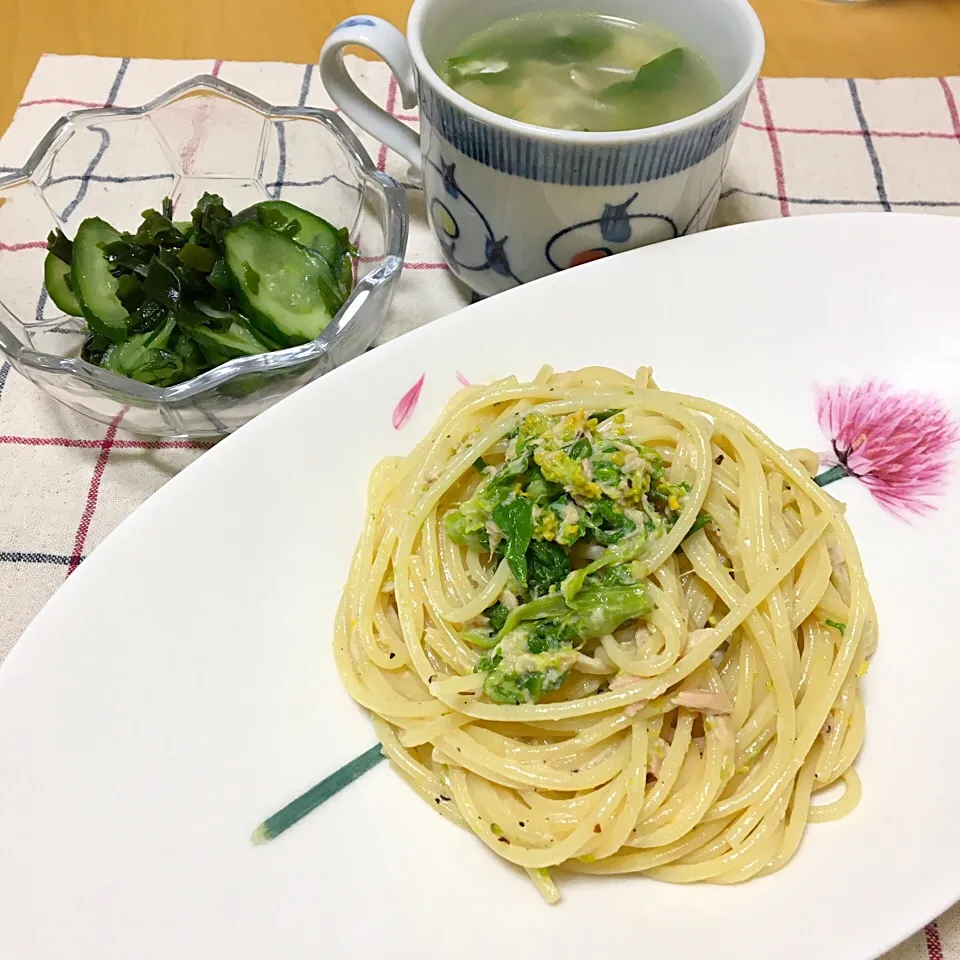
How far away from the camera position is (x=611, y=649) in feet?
4.42

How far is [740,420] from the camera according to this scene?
163 cm

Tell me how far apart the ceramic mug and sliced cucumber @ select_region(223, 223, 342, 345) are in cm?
34

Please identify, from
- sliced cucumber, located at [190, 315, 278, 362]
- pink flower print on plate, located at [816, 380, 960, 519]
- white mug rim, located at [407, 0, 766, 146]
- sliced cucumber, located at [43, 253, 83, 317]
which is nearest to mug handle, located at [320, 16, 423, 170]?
white mug rim, located at [407, 0, 766, 146]

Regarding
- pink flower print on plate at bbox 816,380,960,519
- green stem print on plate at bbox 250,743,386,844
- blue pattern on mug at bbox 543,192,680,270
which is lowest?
green stem print on plate at bbox 250,743,386,844

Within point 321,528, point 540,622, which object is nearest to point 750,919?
point 540,622

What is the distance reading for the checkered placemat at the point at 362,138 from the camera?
6.10 feet

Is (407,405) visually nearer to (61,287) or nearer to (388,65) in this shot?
(388,65)

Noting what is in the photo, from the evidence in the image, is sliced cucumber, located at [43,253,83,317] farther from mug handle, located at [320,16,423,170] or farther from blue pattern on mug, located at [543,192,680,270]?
blue pattern on mug, located at [543,192,680,270]

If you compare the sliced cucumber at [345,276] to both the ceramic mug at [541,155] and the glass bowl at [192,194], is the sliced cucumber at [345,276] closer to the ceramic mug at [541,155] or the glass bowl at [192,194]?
the glass bowl at [192,194]

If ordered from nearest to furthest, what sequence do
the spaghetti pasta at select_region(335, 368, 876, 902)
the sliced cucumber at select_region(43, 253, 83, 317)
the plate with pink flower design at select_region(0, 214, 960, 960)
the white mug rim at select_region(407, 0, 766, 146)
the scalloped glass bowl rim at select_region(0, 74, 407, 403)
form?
the plate with pink flower design at select_region(0, 214, 960, 960) → the spaghetti pasta at select_region(335, 368, 876, 902) → the white mug rim at select_region(407, 0, 766, 146) → the scalloped glass bowl rim at select_region(0, 74, 407, 403) → the sliced cucumber at select_region(43, 253, 83, 317)

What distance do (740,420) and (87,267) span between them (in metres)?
1.52

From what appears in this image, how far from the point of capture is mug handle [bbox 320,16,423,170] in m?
1.89

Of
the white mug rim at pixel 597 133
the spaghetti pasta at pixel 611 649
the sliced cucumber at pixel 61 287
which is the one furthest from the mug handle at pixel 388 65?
the spaghetti pasta at pixel 611 649

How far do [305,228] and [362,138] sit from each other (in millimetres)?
770
